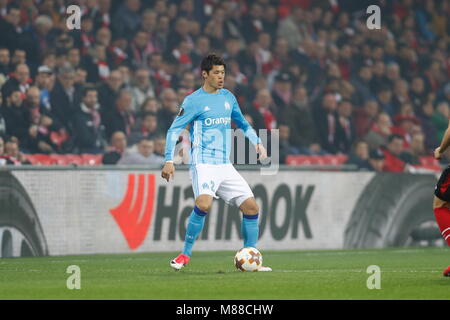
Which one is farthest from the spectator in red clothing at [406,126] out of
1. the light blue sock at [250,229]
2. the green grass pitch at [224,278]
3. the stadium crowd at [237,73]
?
the light blue sock at [250,229]

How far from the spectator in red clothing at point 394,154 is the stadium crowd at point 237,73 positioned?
0.9 inches

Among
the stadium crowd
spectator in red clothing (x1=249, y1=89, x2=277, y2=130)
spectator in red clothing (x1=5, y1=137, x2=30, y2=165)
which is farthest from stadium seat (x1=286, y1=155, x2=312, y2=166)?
spectator in red clothing (x1=5, y1=137, x2=30, y2=165)

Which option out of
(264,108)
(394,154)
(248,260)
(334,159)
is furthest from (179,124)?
(394,154)

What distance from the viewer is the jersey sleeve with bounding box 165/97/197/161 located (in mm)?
10703

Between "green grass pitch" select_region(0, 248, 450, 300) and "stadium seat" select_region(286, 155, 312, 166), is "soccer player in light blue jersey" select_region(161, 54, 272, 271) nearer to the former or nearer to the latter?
"green grass pitch" select_region(0, 248, 450, 300)

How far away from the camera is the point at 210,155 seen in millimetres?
10953

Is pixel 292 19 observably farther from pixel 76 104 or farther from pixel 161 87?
pixel 76 104

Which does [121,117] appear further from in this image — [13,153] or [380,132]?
[380,132]

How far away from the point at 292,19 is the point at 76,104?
22.5ft

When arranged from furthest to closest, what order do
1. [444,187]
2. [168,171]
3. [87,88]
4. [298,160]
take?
[298,160] → [87,88] → [168,171] → [444,187]

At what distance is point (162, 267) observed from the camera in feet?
38.6

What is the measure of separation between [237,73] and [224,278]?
9383 millimetres
